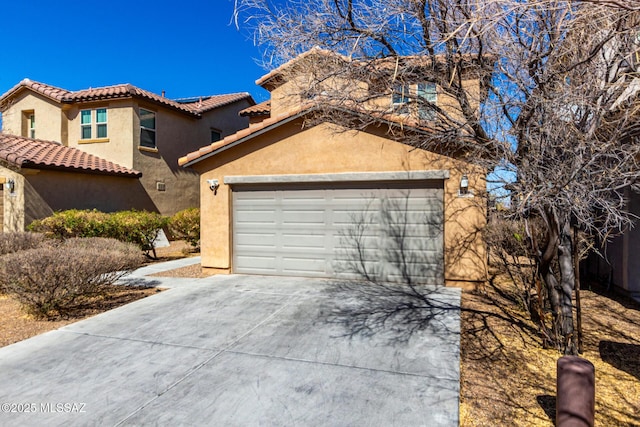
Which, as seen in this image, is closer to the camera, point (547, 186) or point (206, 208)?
point (547, 186)

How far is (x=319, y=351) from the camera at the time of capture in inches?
197

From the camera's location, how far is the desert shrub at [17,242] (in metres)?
8.97

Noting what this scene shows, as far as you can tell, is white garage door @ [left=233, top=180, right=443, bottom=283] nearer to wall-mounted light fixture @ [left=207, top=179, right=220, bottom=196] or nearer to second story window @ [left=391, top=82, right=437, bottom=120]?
wall-mounted light fixture @ [left=207, top=179, right=220, bottom=196]

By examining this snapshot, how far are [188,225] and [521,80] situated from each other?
12258 millimetres

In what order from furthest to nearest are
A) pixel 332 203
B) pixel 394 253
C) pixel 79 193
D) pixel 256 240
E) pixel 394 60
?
pixel 79 193
pixel 256 240
pixel 332 203
pixel 394 253
pixel 394 60

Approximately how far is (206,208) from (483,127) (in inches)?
293

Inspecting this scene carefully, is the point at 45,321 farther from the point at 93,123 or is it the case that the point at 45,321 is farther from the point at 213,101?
the point at 213,101

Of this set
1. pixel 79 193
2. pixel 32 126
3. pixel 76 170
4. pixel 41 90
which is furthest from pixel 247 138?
pixel 32 126

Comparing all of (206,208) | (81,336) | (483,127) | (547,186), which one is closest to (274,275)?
(206,208)

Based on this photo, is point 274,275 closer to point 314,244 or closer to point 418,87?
point 314,244

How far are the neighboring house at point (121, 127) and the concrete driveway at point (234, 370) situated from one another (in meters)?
11.8

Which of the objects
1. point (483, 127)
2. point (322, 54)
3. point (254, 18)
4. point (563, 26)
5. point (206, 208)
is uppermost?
point (254, 18)

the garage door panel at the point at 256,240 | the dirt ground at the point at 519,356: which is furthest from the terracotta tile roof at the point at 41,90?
the garage door panel at the point at 256,240

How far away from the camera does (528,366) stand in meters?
4.62
